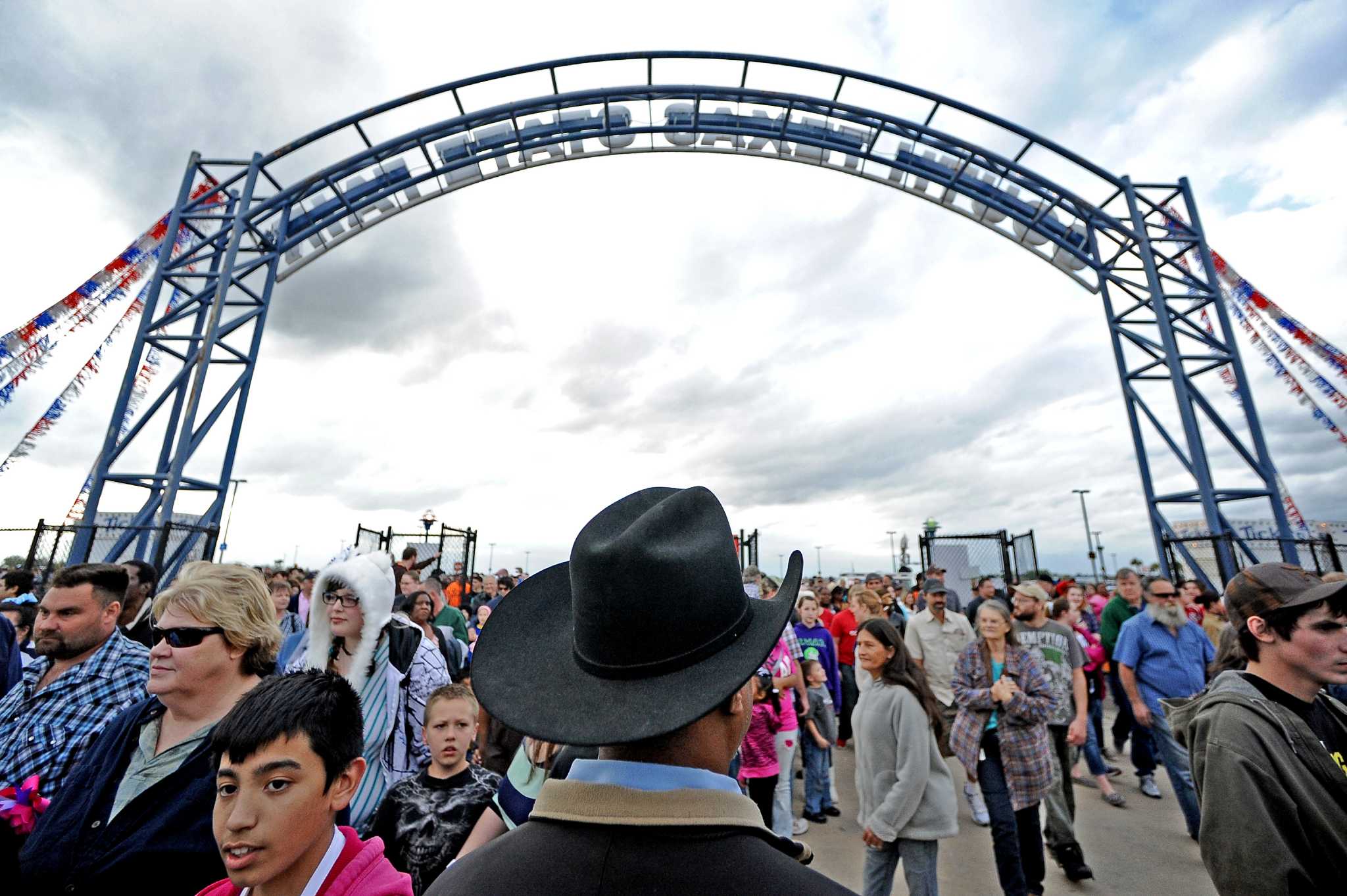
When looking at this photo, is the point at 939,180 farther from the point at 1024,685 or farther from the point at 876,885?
the point at 876,885

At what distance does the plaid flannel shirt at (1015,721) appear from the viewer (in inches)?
157

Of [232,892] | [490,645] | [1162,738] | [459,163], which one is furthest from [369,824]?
[459,163]

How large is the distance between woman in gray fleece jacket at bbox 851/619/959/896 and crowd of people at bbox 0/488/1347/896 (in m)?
0.02

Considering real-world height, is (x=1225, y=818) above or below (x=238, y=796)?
below

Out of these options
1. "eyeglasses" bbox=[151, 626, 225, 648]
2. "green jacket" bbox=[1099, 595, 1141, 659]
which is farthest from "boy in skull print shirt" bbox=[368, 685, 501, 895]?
"green jacket" bbox=[1099, 595, 1141, 659]

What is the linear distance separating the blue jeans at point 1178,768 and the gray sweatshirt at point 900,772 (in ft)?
8.66

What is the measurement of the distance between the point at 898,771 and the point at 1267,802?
175 centimetres

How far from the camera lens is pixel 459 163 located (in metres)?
11.5

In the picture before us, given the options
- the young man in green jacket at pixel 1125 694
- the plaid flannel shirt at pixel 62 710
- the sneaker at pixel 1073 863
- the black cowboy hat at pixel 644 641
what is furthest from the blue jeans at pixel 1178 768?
the plaid flannel shirt at pixel 62 710

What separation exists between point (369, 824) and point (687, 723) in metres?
2.39

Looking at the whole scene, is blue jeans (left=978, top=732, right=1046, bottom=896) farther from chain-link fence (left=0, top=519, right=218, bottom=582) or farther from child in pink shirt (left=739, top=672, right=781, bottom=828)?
chain-link fence (left=0, top=519, right=218, bottom=582)

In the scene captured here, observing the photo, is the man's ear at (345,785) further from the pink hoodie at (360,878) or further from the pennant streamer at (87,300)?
the pennant streamer at (87,300)

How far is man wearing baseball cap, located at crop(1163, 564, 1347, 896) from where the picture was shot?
194 centimetres

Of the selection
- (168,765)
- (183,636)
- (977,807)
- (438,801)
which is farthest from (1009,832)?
(183,636)
